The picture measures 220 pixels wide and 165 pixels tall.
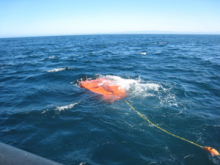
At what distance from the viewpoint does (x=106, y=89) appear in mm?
10859

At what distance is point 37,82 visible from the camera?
13742 millimetres

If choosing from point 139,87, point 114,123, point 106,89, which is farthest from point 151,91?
point 114,123

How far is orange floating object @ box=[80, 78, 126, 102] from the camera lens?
10047 mm

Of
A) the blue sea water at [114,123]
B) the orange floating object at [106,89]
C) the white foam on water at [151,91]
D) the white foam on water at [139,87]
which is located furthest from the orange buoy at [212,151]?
the orange floating object at [106,89]

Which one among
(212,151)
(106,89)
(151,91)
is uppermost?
(106,89)

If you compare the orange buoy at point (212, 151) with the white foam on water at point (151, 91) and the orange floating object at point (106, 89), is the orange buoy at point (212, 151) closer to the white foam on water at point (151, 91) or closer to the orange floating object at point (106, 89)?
the white foam on water at point (151, 91)

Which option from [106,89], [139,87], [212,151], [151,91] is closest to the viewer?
[212,151]

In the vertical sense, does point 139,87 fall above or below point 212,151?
above

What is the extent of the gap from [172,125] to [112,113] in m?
3.40

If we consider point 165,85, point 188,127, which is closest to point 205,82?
point 165,85

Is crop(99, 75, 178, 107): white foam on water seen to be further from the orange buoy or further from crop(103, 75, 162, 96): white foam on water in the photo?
the orange buoy

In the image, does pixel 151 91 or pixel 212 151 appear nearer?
pixel 212 151

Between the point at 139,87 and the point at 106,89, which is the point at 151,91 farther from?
the point at 106,89

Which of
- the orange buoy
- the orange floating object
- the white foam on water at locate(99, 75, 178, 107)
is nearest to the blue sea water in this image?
the white foam on water at locate(99, 75, 178, 107)
